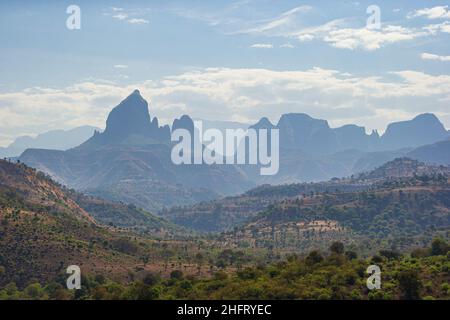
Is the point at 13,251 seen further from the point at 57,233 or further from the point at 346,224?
the point at 346,224

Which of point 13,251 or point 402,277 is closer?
point 402,277

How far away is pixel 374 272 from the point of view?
6216 centimetres

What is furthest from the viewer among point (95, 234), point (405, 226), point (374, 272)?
point (405, 226)

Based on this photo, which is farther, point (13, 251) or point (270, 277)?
point (13, 251)

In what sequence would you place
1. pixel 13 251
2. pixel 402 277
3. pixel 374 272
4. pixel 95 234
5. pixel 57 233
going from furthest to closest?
pixel 95 234
pixel 57 233
pixel 13 251
pixel 374 272
pixel 402 277

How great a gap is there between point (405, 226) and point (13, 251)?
5483 inches

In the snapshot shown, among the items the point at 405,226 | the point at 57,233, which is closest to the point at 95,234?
the point at 57,233
